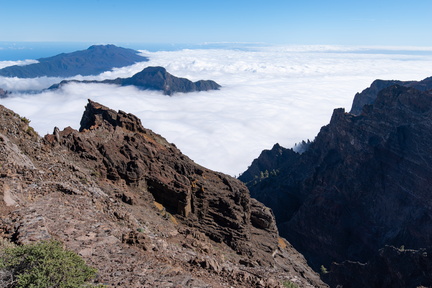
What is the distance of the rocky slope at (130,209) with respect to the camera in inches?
496

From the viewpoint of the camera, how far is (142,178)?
87.8 feet

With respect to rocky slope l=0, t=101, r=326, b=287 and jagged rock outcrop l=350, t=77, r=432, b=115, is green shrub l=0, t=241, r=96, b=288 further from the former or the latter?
jagged rock outcrop l=350, t=77, r=432, b=115

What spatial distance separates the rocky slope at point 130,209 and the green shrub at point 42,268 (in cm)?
141

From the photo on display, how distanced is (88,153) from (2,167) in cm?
852

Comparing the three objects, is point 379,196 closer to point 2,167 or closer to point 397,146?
point 397,146

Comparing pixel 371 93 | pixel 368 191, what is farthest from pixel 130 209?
pixel 371 93

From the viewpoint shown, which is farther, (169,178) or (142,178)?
(169,178)

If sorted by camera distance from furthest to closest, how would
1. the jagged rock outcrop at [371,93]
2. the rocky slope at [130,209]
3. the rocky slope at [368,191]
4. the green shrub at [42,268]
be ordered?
1. the jagged rock outcrop at [371,93]
2. the rocky slope at [368,191]
3. the rocky slope at [130,209]
4. the green shrub at [42,268]

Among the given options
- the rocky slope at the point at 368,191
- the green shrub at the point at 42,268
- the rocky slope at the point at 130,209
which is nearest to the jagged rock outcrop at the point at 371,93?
the rocky slope at the point at 368,191

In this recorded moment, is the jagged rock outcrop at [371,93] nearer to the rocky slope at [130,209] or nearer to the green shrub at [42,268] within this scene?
the rocky slope at [130,209]

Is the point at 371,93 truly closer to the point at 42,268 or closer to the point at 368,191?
the point at 368,191

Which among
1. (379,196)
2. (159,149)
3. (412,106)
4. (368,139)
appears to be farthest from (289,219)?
(159,149)

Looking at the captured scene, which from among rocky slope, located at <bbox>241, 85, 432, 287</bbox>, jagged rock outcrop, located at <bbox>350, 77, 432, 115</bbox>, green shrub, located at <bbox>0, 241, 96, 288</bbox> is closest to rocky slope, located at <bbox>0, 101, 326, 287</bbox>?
green shrub, located at <bbox>0, 241, 96, 288</bbox>

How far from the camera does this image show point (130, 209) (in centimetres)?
2103
